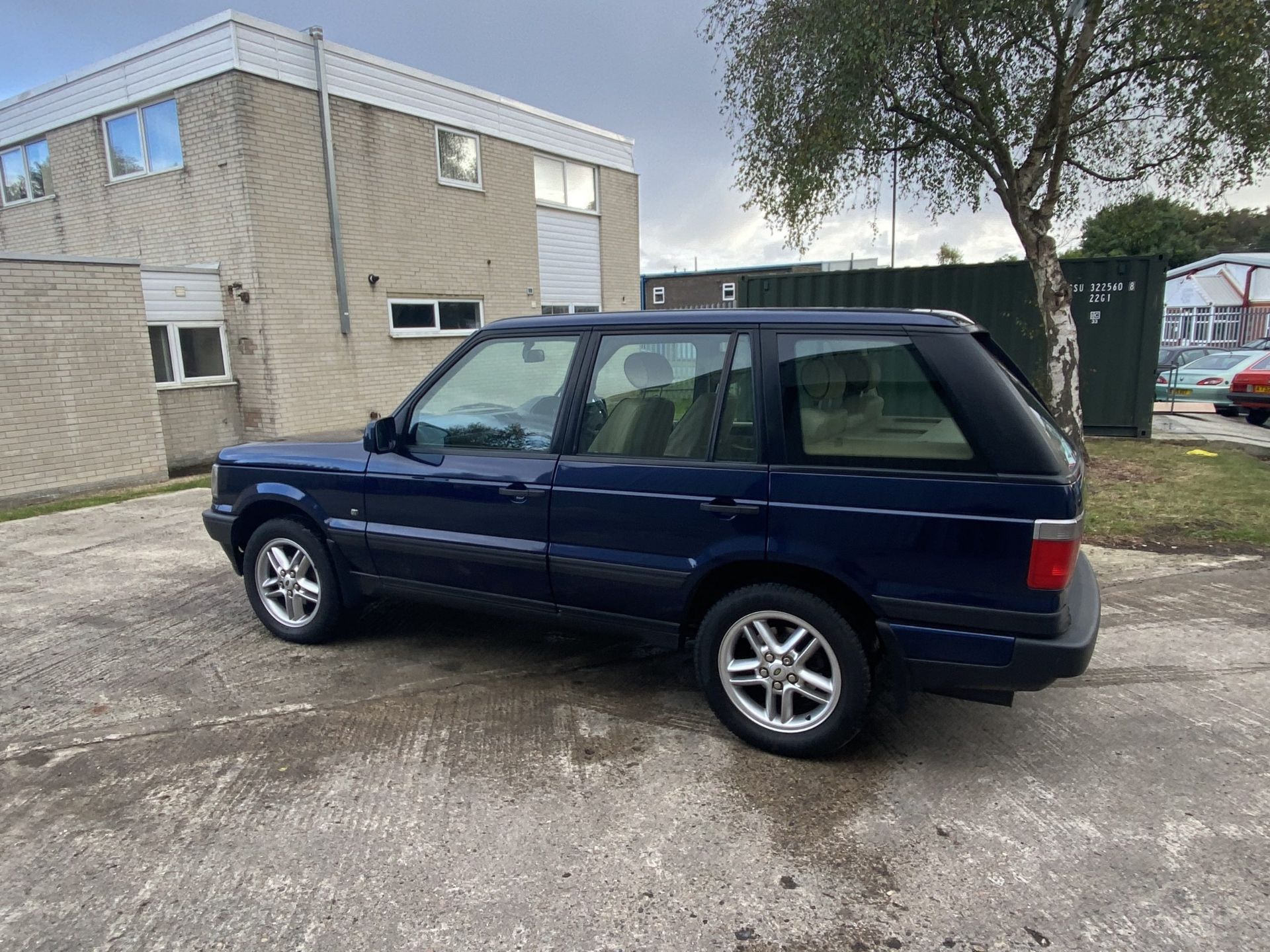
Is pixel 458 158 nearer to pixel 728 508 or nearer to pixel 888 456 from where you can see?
pixel 728 508

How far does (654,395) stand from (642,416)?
0.11 m

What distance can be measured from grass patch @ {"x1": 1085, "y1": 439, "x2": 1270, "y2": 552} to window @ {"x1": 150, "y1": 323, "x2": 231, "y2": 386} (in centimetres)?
1103

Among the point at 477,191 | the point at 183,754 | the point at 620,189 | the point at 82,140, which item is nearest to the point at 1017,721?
the point at 183,754

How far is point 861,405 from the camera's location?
10.3ft

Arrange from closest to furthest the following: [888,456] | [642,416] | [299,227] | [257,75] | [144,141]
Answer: [888,456] → [642,416] → [257,75] → [299,227] → [144,141]

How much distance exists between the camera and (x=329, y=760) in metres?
3.30

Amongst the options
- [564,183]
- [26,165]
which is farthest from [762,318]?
[26,165]

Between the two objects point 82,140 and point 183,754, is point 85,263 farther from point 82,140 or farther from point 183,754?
point 183,754

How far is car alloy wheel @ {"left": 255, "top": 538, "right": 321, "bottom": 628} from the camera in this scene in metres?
A: 4.48

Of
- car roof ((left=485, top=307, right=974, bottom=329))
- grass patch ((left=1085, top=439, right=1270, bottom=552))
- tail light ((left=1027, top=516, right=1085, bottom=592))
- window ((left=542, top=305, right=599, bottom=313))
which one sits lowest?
grass patch ((left=1085, top=439, right=1270, bottom=552))

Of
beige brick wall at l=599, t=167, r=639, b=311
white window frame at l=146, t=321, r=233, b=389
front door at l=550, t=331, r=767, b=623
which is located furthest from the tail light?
beige brick wall at l=599, t=167, r=639, b=311

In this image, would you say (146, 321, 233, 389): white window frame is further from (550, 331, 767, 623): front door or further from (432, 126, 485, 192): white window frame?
(550, 331, 767, 623): front door

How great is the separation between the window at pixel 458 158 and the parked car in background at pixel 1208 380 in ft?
44.3

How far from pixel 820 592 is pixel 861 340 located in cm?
102
